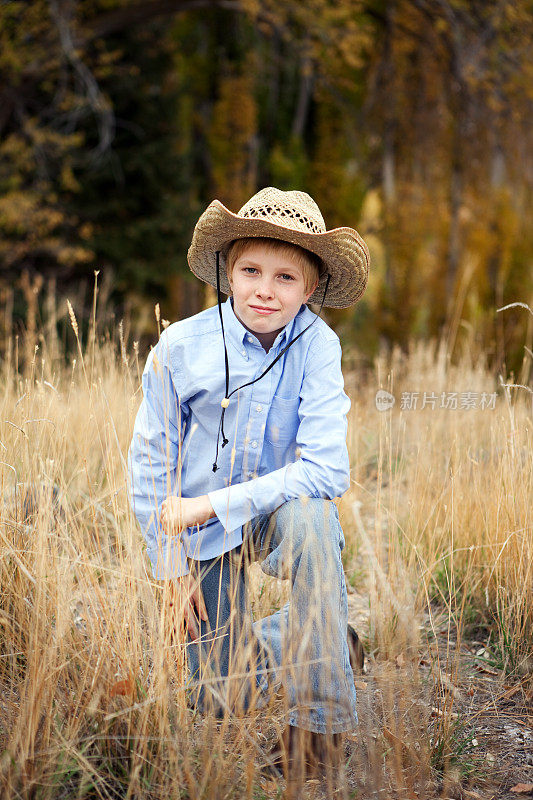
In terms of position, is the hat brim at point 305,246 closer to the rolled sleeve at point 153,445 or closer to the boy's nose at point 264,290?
the boy's nose at point 264,290

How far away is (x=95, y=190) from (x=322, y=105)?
426 cm

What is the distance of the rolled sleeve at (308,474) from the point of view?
1.78 meters

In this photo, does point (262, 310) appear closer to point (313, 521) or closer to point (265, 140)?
point (313, 521)

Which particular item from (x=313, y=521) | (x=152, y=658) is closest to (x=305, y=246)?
(x=313, y=521)

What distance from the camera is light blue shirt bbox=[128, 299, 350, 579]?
1.90m

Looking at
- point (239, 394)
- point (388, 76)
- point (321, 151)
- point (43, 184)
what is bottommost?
point (239, 394)

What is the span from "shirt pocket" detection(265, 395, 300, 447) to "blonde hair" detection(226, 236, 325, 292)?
0.34 metres

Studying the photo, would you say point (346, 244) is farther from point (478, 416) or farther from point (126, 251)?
point (126, 251)

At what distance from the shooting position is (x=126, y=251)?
34.6 ft

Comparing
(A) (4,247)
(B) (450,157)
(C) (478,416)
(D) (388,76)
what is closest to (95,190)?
(A) (4,247)

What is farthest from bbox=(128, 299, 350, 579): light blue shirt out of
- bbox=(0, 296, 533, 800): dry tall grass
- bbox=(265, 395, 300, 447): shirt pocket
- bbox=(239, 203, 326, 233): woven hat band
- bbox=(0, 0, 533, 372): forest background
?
bbox=(0, 0, 533, 372): forest background

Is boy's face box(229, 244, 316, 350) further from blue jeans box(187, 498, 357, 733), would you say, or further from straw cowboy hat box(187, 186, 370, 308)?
blue jeans box(187, 498, 357, 733)

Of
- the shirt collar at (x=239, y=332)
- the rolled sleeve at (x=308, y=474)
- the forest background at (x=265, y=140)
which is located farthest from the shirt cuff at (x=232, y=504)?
the forest background at (x=265, y=140)

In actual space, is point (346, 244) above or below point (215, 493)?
above
